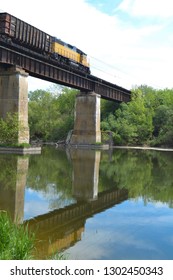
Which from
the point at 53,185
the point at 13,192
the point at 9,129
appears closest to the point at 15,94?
the point at 9,129

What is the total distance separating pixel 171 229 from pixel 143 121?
6238cm

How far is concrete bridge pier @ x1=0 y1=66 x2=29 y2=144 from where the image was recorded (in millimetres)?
38062

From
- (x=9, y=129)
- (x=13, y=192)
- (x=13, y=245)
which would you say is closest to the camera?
(x=13, y=245)

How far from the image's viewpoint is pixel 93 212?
12031 mm

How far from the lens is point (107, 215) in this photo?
11742 mm

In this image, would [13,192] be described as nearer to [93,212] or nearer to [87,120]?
[93,212]

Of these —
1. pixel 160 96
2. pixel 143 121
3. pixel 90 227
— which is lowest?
pixel 90 227

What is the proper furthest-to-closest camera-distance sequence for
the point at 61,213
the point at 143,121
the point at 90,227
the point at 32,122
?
the point at 32,122
the point at 143,121
the point at 61,213
the point at 90,227

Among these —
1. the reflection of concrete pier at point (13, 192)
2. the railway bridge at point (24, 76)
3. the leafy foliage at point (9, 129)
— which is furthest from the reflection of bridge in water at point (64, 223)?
the railway bridge at point (24, 76)

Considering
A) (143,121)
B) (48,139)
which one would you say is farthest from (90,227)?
(48,139)

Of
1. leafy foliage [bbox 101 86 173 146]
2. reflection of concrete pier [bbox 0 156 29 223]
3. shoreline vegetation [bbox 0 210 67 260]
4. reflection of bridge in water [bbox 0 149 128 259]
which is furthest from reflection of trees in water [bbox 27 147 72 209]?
leafy foliage [bbox 101 86 173 146]

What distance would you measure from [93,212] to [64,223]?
67.5 inches

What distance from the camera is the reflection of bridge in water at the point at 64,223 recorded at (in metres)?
8.37

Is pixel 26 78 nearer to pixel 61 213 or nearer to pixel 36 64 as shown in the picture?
pixel 36 64
